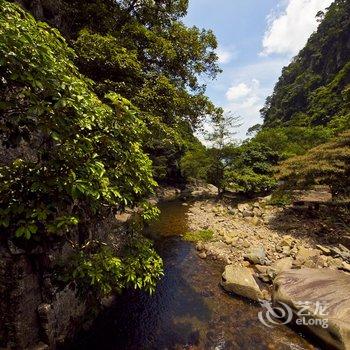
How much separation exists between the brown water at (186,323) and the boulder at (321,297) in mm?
708

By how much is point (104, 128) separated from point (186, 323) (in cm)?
679

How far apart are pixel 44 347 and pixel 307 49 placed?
108549mm

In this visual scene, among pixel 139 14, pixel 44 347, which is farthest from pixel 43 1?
pixel 44 347

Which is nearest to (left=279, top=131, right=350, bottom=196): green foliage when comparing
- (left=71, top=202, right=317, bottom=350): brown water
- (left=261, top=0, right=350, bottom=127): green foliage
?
(left=71, top=202, right=317, bottom=350): brown water

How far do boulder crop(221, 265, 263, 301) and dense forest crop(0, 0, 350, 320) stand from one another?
3.45 meters

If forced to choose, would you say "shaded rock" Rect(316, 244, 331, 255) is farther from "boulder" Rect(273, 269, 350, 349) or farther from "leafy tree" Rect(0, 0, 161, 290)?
"leafy tree" Rect(0, 0, 161, 290)

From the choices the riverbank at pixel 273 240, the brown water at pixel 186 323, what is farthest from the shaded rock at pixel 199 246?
the brown water at pixel 186 323

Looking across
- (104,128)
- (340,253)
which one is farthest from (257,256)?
(104,128)

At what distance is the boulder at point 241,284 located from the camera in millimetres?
9961

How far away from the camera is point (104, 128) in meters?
5.54

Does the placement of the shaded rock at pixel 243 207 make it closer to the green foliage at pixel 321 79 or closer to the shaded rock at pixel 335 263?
the shaded rock at pixel 335 263

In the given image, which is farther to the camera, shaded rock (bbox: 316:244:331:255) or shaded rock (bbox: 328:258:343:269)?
shaded rock (bbox: 316:244:331:255)

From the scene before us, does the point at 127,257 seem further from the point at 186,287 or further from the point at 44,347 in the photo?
the point at 186,287

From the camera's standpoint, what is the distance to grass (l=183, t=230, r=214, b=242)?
16375 mm
